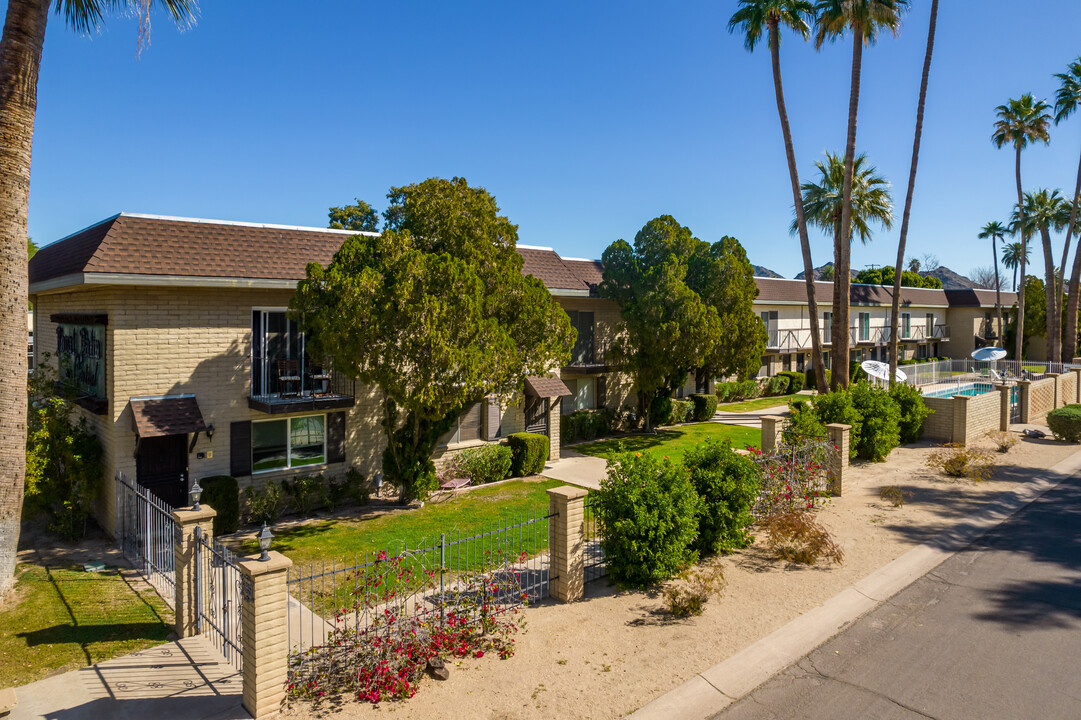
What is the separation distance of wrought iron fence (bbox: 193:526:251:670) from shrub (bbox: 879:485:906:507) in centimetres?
1362

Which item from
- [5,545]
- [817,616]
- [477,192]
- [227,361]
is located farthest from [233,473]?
[817,616]

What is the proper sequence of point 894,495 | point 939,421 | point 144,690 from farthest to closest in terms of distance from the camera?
point 939,421
point 894,495
point 144,690

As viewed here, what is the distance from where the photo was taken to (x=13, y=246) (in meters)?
10.4

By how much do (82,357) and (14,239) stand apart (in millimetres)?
4730

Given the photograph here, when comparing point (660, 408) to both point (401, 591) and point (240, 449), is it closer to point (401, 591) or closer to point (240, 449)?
point (240, 449)

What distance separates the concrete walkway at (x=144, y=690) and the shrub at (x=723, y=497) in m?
7.48

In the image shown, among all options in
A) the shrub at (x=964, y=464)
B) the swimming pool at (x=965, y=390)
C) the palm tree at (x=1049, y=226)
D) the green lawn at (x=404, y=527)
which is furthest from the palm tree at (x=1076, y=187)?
the green lawn at (x=404, y=527)

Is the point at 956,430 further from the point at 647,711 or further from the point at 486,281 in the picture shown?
the point at 647,711

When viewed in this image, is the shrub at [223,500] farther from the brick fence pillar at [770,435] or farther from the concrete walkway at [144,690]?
the brick fence pillar at [770,435]

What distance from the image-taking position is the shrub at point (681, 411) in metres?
27.8

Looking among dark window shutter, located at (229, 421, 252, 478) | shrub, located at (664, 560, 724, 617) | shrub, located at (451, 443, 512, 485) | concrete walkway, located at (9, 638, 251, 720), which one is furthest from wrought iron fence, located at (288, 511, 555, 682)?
shrub, located at (451, 443, 512, 485)

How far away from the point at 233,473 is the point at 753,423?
21381mm

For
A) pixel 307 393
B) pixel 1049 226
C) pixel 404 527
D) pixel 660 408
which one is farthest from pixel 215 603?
pixel 1049 226

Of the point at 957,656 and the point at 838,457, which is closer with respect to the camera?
the point at 957,656
